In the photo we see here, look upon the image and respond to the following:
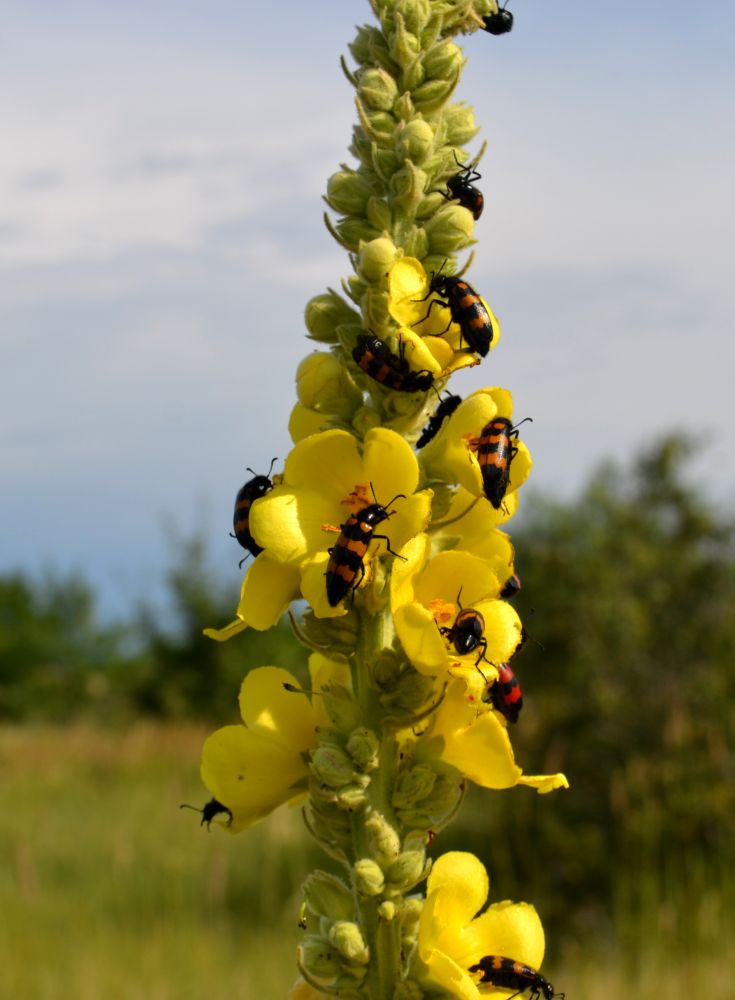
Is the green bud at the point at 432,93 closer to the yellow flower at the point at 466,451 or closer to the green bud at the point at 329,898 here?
the yellow flower at the point at 466,451

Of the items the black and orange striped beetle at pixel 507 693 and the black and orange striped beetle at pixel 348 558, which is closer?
the black and orange striped beetle at pixel 348 558

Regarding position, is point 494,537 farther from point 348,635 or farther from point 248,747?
point 248,747

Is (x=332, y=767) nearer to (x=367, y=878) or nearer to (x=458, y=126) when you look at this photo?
(x=367, y=878)

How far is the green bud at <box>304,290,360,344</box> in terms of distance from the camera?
2.13 m

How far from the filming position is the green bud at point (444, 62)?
7.11 feet

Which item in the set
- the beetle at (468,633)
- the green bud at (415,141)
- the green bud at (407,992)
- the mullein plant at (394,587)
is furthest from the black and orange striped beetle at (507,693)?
the green bud at (415,141)

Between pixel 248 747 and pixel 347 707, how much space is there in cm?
25

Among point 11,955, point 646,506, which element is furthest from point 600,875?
point 11,955

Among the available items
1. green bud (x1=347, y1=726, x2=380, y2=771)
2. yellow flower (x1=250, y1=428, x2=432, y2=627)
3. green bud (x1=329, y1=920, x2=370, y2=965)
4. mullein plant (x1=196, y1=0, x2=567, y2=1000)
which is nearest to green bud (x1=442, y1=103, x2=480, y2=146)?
mullein plant (x1=196, y1=0, x2=567, y2=1000)

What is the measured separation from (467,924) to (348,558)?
744 mm

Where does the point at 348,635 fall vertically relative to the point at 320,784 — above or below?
above

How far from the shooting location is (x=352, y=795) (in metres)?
1.85

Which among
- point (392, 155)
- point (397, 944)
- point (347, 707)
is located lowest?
point (397, 944)

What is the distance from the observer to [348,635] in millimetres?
1940
